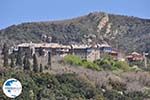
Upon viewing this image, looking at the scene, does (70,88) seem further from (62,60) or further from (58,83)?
(62,60)

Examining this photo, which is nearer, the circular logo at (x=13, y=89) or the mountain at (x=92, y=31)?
the circular logo at (x=13, y=89)

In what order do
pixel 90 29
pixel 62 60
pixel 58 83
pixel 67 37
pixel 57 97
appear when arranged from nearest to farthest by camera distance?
pixel 57 97, pixel 58 83, pixel 62 60, pixel 67 37, pixel 90 29

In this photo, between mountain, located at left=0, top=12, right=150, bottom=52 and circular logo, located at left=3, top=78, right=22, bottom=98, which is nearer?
circular logo, located at left=3, top=78, right=22, bottom=98

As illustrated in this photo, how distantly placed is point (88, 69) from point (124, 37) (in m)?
56.2

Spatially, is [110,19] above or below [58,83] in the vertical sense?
above

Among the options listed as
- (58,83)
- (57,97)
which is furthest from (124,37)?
(57,97)

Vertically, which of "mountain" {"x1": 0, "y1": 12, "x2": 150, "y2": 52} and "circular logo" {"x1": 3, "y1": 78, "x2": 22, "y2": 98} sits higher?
"mountain" {"x1": 0, "y1": 12, "x2": 150, "y2": 52}

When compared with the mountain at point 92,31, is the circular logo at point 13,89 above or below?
below

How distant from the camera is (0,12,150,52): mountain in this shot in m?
107

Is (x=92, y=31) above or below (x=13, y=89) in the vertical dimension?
above

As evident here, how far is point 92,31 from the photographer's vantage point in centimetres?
11712

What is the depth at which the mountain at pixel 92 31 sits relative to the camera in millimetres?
107000

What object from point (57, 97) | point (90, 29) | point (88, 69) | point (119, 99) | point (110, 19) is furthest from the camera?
point (110, 19)

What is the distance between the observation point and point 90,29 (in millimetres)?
118250
